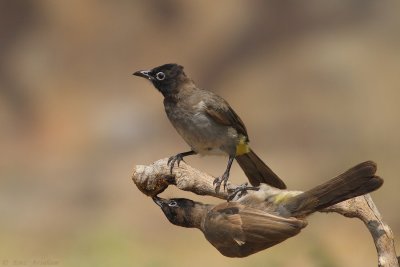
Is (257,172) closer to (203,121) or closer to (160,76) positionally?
(203,121)

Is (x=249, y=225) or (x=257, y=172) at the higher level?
(x=249, y=225)

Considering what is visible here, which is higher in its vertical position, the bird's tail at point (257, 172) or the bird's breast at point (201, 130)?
the bird's breast at point (201, 130)

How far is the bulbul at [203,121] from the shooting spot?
4.30 m

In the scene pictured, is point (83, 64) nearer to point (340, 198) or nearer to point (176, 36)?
point (176, 36)

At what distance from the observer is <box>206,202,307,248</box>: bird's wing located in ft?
10.5

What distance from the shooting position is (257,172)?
14.3ft

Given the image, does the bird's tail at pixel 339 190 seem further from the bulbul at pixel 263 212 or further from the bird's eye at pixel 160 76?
the bird's eye at pixel 160 76

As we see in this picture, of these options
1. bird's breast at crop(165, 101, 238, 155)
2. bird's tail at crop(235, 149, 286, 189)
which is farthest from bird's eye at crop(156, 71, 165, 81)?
bird's tail at crop(235, 149, 286, 189)

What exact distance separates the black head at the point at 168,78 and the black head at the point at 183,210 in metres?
0.80

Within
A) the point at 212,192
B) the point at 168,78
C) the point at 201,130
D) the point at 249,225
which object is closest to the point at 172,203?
the point at 212,192

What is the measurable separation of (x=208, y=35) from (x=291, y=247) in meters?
3.84

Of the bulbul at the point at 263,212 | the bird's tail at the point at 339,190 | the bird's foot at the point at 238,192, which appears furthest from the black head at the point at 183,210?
the bird's tail at the point at 339,190

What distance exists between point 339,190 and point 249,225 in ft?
1.20

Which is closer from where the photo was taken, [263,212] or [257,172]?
[263,212]
